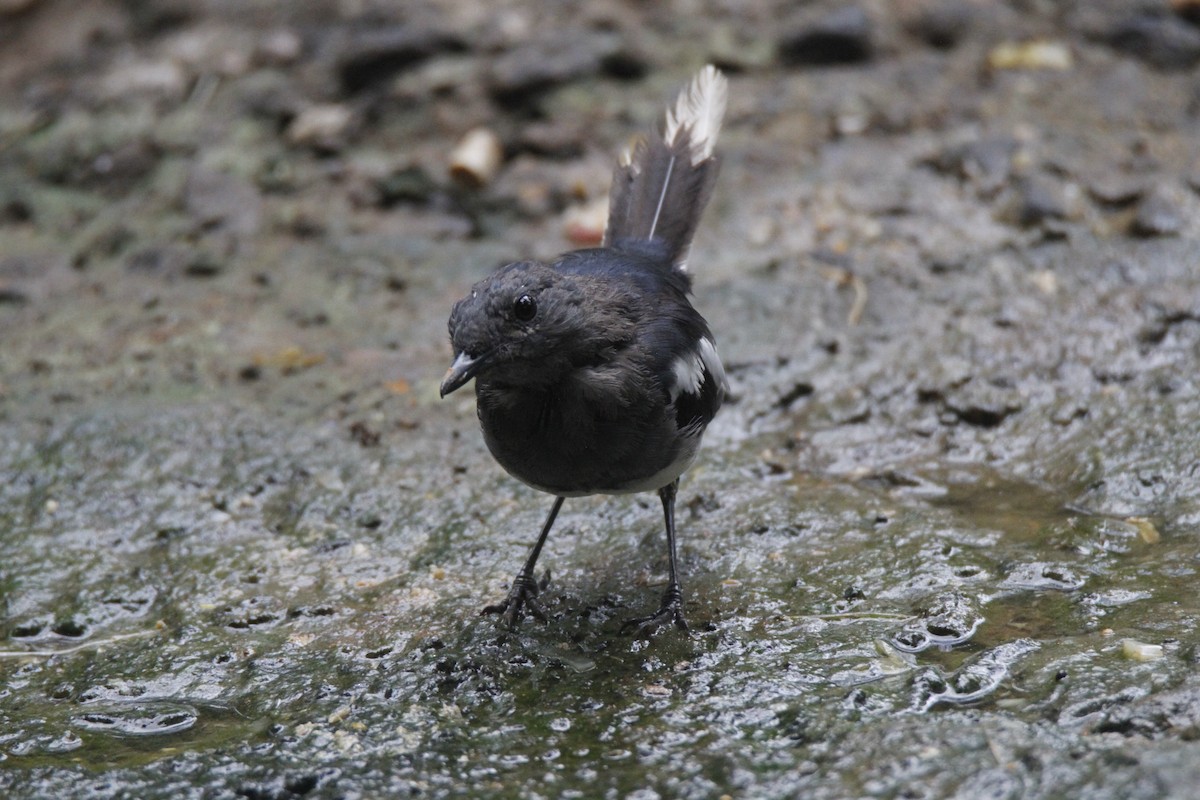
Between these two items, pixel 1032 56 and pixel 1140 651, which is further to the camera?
pixel 1032 56

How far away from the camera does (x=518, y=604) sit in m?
4.25

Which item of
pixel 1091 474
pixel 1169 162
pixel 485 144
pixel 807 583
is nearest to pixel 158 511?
pixel 807 583

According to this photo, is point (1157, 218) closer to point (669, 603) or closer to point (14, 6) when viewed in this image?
point (669, 603)

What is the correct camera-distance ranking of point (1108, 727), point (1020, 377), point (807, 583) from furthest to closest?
point (1020, 377) < point (807, 583) < point (1108, 727)

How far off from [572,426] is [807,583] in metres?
1.10

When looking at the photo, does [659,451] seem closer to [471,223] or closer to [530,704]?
[530,704]

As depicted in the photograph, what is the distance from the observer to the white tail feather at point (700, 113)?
5.45m

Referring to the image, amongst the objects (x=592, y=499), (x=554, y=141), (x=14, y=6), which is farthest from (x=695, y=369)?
(x=14, y=6)

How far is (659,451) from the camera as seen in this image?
13.2 ft

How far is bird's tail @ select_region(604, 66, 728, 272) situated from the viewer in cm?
518

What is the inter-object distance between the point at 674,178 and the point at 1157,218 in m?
2.66

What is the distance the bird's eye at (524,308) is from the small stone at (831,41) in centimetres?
454

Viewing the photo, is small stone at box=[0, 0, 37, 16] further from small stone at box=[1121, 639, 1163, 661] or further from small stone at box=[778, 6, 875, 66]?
small stone at box=[1121, 639, 1163, 661]

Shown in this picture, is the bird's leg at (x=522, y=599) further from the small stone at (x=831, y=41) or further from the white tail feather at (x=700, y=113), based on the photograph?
the small stone at (x=831, y=41)
